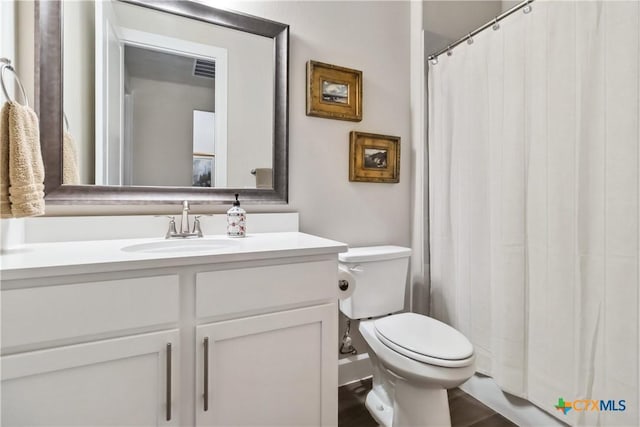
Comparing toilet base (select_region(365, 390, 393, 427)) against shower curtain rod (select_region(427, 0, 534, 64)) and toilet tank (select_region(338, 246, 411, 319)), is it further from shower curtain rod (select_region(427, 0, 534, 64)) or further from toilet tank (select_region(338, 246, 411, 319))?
shower curtain rod (select_region(427, 0, 534, 64))

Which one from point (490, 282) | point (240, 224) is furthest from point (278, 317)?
point (490, 282)

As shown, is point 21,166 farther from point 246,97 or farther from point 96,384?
point 246,97

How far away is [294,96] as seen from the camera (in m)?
1.60

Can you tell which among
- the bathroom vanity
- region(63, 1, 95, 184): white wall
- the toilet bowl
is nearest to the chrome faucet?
the bathroom vanity

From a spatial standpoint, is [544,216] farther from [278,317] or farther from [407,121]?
[278,317]

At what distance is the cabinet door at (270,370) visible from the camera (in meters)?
0.93

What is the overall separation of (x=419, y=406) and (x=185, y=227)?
1172mm

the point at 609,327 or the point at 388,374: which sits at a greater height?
the point at 609,327

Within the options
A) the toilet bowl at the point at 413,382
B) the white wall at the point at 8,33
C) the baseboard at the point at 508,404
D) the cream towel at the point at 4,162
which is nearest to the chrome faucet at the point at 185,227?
the cream towel at the point at 4,162

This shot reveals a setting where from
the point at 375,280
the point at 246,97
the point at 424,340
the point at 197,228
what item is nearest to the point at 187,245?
the point at 197,228

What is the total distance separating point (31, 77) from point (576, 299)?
2138 millimetres

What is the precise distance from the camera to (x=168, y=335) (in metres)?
0.88

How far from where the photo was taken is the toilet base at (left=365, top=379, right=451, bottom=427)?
4.05 feet

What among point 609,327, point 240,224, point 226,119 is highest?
point 226,119
